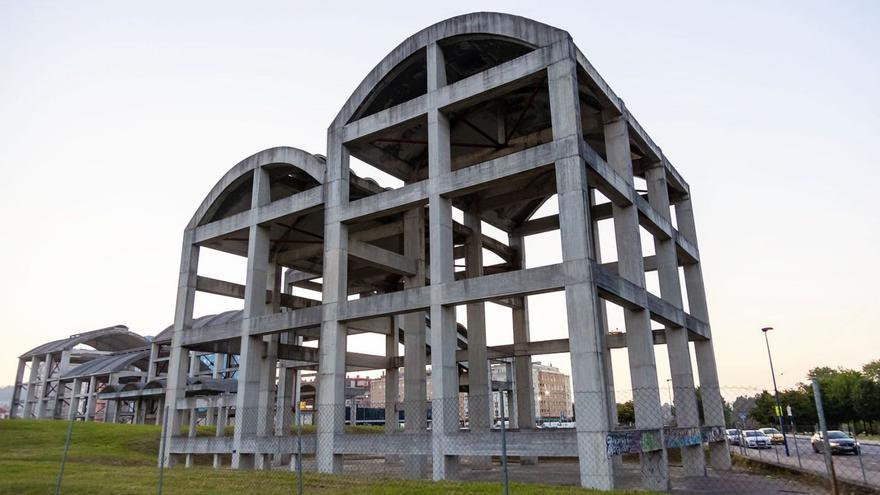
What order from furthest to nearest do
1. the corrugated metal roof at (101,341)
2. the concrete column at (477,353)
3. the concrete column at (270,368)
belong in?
the corrugated metal roof at (101,341), the concrete column at (270,368), the concrete column at (477,353)

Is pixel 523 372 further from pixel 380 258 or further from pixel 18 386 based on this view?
pixel 18 386

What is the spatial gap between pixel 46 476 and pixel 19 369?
9069cm

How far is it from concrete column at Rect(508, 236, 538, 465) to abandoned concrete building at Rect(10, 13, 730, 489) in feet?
0.44

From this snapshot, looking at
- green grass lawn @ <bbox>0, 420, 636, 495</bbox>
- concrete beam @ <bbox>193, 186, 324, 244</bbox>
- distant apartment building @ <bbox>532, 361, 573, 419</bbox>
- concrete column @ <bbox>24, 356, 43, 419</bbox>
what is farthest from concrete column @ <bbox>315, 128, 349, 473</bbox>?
distant apartment building @ <bbox>532, 361, 573, 419</bbox>

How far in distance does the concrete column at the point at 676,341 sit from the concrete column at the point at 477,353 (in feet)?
29.8

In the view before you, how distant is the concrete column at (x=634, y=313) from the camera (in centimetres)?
2267

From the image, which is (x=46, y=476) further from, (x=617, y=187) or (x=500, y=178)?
(x=617, y=187)

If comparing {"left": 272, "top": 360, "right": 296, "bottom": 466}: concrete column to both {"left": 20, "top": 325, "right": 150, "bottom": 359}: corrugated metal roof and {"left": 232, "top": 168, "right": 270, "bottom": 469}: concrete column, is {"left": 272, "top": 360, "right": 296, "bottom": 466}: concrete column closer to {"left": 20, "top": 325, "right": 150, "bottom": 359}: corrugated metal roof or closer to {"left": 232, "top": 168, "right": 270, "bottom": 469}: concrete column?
{"left": 232, "top": 168, "right": 270, "bottom": 469}: concrete column

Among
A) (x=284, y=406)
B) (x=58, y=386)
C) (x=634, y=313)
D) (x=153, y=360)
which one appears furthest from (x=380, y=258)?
(x=58, y=386)

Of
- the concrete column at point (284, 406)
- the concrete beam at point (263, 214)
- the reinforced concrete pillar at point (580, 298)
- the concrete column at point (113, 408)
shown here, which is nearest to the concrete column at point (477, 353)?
the concrete beam at point (263, 214)

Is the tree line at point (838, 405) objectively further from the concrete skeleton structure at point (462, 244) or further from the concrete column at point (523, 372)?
the concrete skeleton structure at point (462, 244)

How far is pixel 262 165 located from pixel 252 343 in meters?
9.69

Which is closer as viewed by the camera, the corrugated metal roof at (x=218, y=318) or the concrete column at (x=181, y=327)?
the concrete column at (x=181, y=327)

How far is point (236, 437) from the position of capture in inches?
1147
